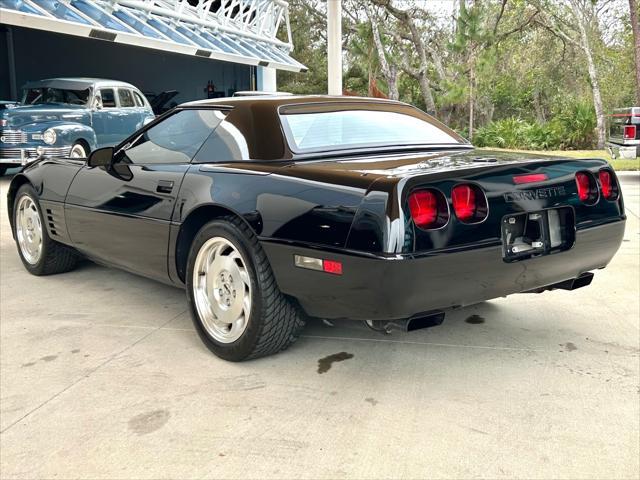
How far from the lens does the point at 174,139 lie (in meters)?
4.08

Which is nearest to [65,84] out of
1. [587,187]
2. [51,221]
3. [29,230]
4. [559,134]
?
[29,230]

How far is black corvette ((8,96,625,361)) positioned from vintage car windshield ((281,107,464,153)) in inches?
0.5

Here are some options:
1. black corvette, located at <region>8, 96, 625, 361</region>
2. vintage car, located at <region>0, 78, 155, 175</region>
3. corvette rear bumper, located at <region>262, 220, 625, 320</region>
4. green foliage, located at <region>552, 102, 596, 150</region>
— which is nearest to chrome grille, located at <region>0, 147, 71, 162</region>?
vintage car, located at <region>0, 78, 155, 175</region>

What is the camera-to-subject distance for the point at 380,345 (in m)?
3.74

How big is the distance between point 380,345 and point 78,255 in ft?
8.53

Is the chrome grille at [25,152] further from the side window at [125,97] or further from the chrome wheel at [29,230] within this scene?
the chrome wheel at [29,230]

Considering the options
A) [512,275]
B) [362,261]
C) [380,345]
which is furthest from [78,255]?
[512,275]

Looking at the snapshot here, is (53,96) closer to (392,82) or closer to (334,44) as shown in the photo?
(334,44)

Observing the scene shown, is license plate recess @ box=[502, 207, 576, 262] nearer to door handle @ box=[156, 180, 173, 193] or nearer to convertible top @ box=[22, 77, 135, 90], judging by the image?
door handle @ box=[156, 180, 173, 193]

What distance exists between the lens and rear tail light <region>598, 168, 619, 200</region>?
142 inches

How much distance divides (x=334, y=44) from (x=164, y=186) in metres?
9.17

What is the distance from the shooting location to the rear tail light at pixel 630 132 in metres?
12.0

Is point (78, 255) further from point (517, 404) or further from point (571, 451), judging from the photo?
point (571, 451)

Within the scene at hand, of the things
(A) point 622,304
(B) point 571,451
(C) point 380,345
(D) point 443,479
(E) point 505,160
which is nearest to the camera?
(D) point 443,479
